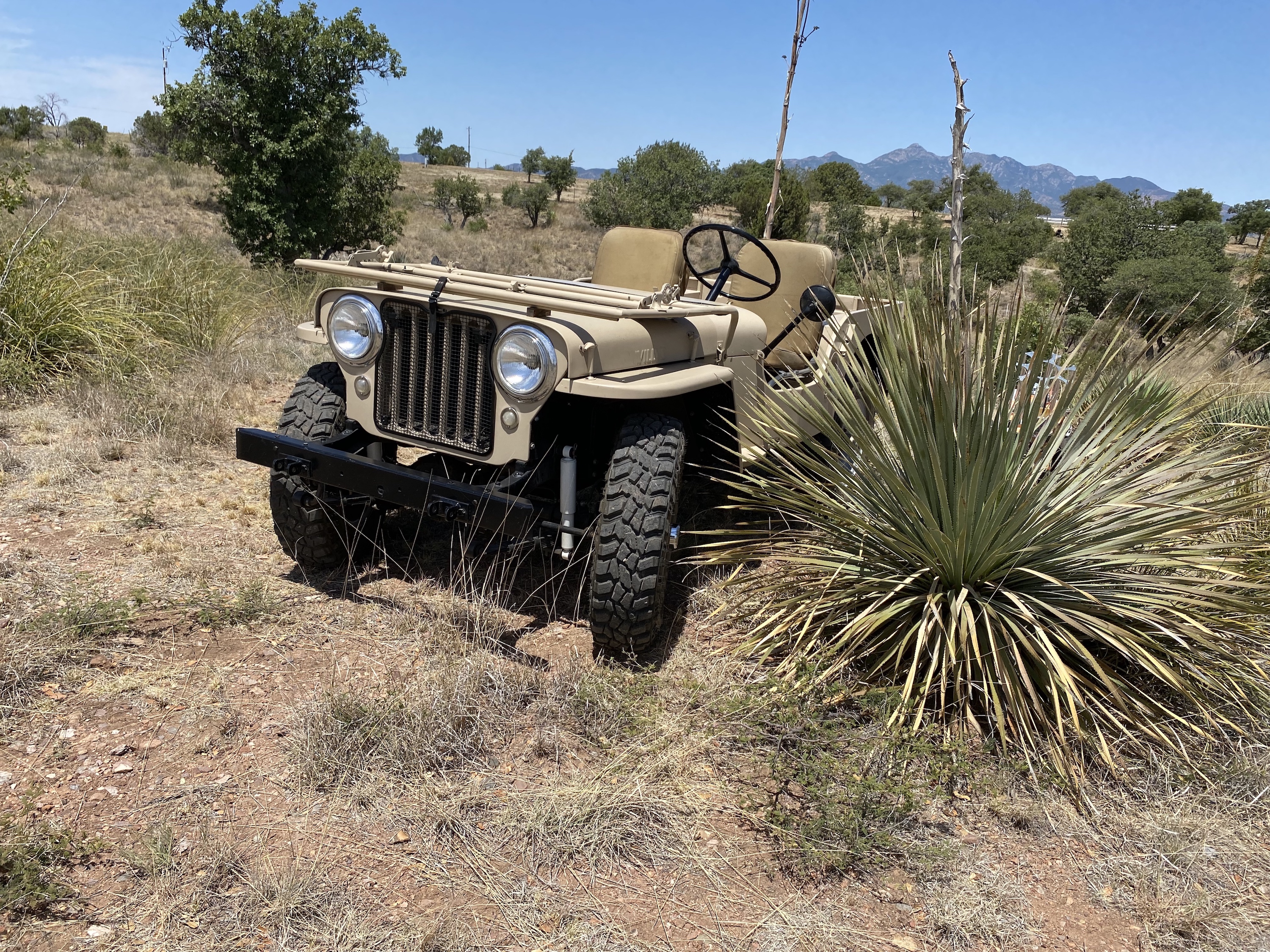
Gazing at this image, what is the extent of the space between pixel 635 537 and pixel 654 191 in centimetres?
2875

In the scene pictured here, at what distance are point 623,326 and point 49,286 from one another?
5290 millimetres

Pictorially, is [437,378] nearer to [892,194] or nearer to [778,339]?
[778,339]

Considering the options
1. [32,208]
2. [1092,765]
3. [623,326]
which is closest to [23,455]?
[623,326]

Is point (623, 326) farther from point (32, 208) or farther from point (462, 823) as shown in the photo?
point (32, 208)

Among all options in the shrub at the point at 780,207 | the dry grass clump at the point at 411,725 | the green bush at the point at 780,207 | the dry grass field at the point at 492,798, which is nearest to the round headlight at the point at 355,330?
the dry grass field at the point at 492,798

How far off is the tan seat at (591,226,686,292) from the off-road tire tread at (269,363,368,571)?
1755 millimetres

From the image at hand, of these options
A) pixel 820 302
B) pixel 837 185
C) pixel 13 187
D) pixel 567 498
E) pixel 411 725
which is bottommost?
pixel 411 725

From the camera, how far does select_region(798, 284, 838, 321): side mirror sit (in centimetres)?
425

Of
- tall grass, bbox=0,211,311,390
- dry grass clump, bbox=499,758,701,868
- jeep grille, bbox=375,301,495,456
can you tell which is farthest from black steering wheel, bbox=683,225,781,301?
tall grass, bbox=0,211,311,390

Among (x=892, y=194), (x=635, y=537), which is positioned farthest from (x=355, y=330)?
(x=892, y=194)

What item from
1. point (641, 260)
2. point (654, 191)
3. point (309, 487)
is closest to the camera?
point (309, 487)

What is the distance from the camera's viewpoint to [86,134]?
134ft

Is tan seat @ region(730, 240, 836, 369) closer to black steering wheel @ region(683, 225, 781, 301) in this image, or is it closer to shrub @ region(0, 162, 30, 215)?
black steering wheel @ region(683, 225, 781, 301)

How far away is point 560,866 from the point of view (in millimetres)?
2432
